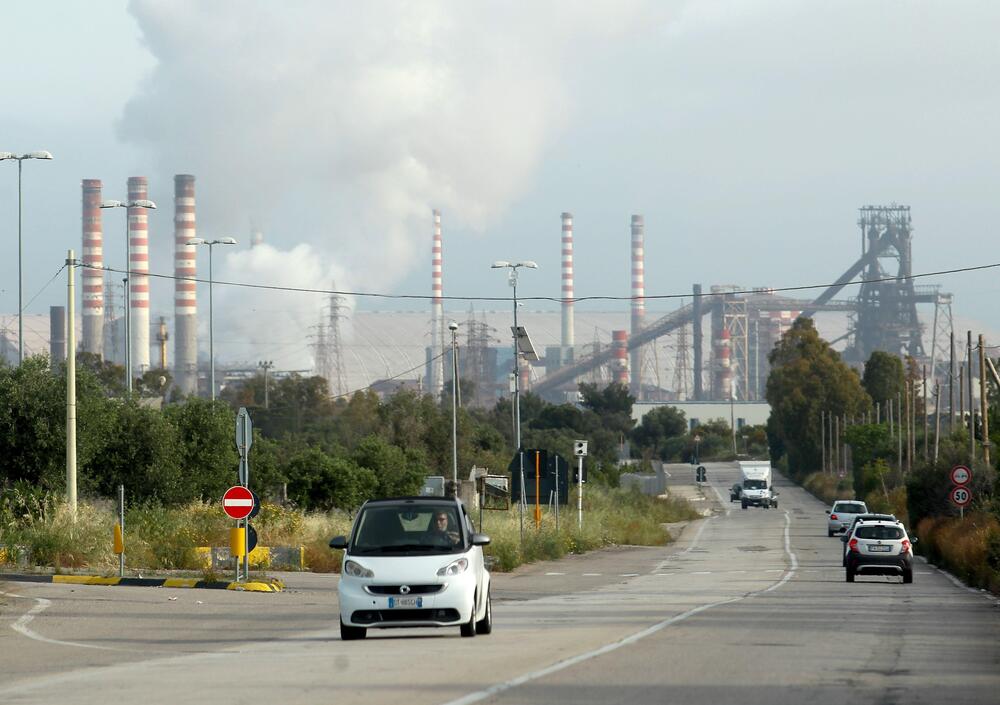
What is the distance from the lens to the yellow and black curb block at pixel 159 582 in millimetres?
26000

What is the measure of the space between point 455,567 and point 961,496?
29.0 metres

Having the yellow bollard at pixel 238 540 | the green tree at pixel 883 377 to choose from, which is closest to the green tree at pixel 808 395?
the green tree at pixel 883 377

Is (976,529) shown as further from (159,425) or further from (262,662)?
(262,662)

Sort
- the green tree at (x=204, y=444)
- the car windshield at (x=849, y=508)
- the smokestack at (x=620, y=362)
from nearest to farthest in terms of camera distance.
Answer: the green tree at (x=204, y=444) → the car windshield at (x=849, y=508) → the smokestack at (x=620, y=362)

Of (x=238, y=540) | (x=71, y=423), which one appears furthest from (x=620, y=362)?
(x=238, y=540)

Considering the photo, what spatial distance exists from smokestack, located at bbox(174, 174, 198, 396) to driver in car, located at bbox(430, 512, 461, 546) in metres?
118

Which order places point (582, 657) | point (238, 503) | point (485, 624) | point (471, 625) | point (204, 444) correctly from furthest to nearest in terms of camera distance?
point (204, 444) → point (238, 503) → point (485, 624) → point (471, 625) → point (582, 657)

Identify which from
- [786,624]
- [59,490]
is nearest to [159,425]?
[59,490]

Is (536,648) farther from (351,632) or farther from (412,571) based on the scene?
(351,632)

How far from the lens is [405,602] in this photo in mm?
16062

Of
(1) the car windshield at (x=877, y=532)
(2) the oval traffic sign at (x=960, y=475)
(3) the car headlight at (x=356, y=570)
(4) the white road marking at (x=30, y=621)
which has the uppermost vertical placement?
(2) the oval traffic sign at (x=960, y=475)

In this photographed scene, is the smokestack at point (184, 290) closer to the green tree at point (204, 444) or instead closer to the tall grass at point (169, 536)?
the green tree at point (204, 444)

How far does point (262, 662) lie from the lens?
14.2 m

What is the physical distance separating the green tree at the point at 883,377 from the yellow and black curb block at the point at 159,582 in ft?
367
